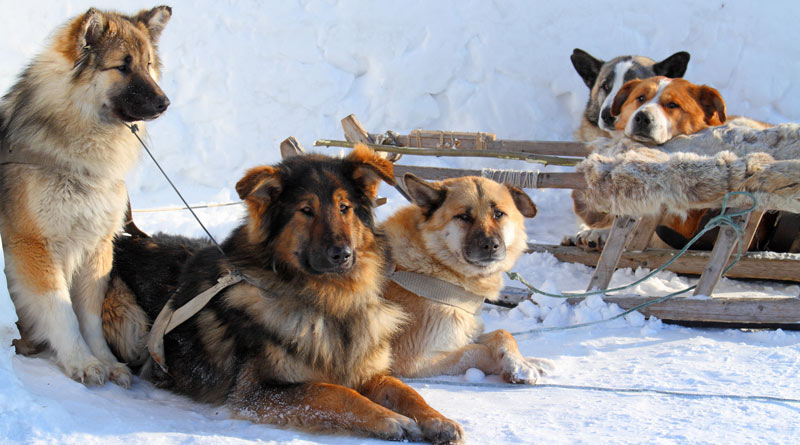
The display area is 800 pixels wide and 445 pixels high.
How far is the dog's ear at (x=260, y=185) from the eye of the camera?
Result: 2783mm

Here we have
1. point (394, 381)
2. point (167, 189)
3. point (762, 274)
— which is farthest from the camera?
point (167, 189)

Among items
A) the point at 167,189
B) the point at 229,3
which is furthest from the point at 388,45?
the point at 167,189

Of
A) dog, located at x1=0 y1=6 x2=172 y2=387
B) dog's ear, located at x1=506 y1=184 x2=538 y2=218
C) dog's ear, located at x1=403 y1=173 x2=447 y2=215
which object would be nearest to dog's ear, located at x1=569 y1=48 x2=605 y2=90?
dog's ear, located at x1=506 y1=184 x2=538 y2=218

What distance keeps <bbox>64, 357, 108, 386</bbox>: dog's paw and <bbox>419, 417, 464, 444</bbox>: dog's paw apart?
1.63m

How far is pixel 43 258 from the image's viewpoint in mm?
3225

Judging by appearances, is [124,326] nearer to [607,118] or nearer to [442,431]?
[442,431]

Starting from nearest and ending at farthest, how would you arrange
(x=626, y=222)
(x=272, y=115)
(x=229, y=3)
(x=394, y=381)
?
1. (x=394, y=381)
2. (x=626, y=222)
3. (x=272, y=115)
4. (x=229, y=3)

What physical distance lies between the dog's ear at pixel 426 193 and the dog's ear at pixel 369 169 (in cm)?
74

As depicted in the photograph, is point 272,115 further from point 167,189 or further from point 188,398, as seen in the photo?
point 188,398

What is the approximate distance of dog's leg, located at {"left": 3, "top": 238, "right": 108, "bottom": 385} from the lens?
3.21 metres

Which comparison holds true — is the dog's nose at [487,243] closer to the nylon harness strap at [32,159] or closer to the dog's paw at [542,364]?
the dog's paw at [542,364]

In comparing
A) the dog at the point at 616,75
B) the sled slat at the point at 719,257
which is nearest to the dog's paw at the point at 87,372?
the sled slat at the point at 719,257

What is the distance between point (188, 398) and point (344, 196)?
128cm

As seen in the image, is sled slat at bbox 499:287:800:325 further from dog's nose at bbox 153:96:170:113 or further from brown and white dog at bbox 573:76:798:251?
dog's nose at bbox 153:96:170:113
